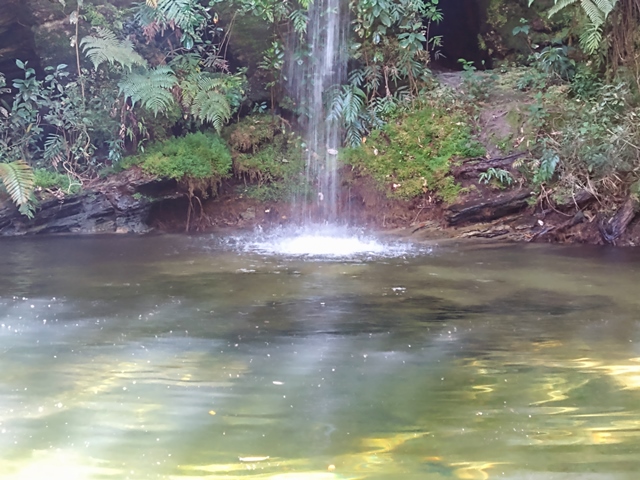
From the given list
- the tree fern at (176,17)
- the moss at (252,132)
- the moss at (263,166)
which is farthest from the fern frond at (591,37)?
the tree fern at (176,17)

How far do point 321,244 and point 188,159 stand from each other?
2559 millimetres

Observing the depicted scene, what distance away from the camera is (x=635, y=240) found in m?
7.96

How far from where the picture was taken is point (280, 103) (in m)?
10.0

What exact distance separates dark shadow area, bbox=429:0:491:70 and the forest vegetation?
1504 mm

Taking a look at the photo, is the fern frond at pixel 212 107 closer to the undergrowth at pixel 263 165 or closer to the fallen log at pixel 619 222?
the undergrowth at pixel 263 165

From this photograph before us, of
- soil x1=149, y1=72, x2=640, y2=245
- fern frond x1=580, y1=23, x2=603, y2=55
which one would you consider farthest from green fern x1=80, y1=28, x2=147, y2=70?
fern frond x1=580, y1=23, x2=603, y2=55

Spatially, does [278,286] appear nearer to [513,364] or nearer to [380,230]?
[513,364]

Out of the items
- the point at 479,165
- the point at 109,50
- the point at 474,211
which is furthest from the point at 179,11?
the point at 474,211

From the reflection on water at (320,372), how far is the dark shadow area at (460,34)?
644 cm

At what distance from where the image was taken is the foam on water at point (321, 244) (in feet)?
24.2

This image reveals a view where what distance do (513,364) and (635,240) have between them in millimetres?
5039

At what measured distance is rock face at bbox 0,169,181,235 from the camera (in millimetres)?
9016

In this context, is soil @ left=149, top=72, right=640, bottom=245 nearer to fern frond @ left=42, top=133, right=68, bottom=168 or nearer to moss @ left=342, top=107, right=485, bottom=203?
moss @ left=342, top=107, right=485, bottom=203

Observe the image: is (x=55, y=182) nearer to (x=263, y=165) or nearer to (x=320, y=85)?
(x=263, y=165)
